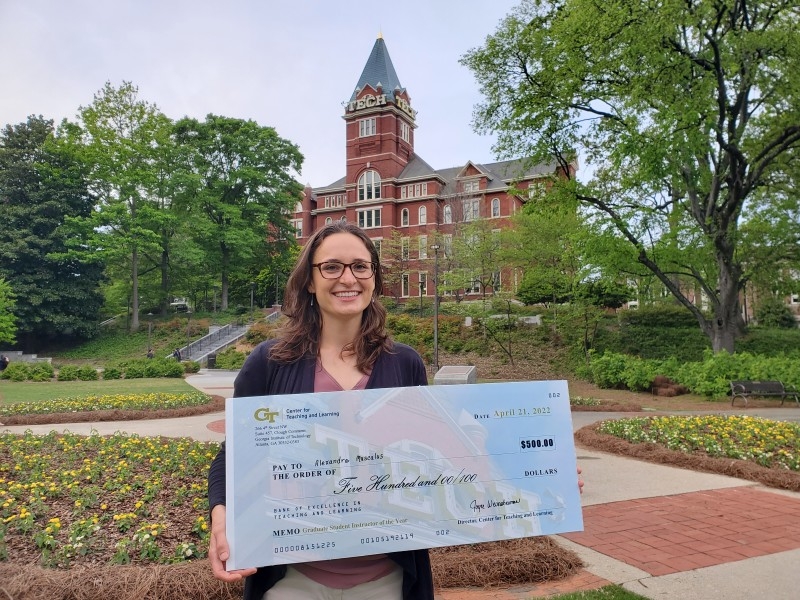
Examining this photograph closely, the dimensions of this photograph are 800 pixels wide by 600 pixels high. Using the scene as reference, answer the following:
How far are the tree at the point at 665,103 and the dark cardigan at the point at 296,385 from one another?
17.1m

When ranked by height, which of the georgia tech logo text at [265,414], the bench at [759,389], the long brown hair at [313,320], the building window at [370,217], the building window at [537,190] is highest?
the building window at [370,217]

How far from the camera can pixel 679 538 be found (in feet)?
14.7

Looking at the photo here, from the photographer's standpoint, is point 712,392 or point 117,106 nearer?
point 712,392

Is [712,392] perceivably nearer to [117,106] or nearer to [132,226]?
[132,226]

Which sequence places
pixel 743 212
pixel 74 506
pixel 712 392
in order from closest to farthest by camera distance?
pixel 74 506
pixel 712 392
pixel 743 212

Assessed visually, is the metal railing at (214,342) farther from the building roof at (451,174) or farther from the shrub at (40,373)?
the building roof at (451,174)

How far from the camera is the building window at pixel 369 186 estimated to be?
52.5m

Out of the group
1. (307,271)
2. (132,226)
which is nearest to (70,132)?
(132,226)

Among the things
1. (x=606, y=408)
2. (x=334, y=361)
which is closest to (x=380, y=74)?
(x=606, y=408)

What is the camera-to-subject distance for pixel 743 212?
2297 centimetres

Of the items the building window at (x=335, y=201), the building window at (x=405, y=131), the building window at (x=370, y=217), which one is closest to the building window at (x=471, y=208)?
the building window at (x=370, y=217)

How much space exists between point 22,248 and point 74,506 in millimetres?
40732

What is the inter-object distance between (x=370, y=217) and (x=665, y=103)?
3786 cm

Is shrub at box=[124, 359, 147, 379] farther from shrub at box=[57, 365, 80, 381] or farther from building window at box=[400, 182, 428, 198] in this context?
building window at box=[400, 182, 428, 198]
